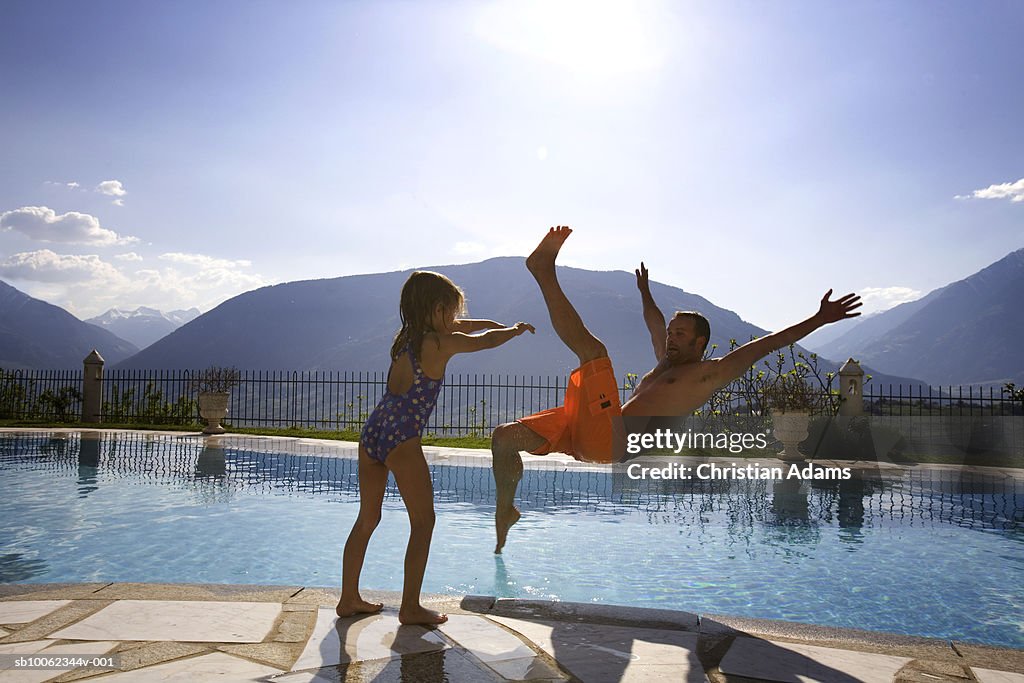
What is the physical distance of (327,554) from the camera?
611 cm

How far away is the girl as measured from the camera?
3273 mm

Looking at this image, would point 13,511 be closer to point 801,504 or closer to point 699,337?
point 699,337

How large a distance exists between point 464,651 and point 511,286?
557 ft

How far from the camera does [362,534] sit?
3.40 m

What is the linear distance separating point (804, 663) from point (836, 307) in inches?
71.9

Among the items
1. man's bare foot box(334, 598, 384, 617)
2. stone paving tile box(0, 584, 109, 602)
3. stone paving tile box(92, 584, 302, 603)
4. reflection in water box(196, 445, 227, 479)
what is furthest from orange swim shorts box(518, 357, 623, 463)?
reflection in water box(196, 445, 227, 479)

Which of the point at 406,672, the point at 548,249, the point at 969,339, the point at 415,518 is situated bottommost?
the point at 406,672

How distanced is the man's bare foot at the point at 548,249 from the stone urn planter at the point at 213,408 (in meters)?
15.0

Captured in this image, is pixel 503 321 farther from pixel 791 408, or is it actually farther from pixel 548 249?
pixel 548 249

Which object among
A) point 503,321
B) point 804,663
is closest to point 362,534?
point 804,663

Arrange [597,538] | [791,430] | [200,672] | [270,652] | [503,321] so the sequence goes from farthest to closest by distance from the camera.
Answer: [503,321] → [791,430] → [597,538] → [270,652] → [200,672]

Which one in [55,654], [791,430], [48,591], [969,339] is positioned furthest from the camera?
[969,339]

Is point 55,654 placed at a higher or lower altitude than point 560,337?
lower
